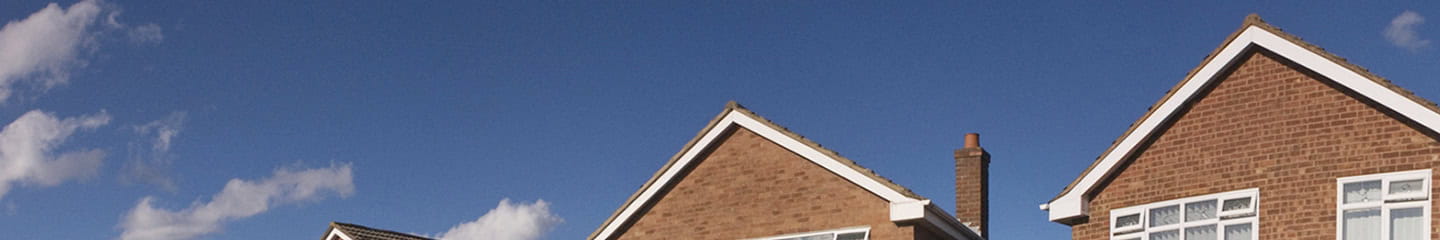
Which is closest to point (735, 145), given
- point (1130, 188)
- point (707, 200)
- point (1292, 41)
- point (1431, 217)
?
point (707, 200)

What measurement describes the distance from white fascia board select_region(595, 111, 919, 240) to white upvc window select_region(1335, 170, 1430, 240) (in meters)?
5.63

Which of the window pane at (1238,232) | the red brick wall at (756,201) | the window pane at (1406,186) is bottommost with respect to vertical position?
the window pane at (1238,232)

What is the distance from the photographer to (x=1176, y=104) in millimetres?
21828

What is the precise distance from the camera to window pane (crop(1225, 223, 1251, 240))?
21.0 meters

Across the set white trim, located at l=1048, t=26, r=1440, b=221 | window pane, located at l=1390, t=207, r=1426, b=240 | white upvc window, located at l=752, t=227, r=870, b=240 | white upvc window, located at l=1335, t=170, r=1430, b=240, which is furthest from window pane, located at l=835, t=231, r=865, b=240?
window pane, located at l=1390, t=207, r=1426, b=240

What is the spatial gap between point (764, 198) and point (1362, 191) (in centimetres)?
832

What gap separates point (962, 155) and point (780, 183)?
6.38 m

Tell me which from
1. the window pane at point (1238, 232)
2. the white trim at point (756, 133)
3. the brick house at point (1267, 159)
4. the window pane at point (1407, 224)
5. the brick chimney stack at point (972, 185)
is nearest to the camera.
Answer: the window pane at point (1407, 224)

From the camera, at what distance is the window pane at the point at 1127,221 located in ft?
72.3

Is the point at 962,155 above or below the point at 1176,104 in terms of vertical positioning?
above

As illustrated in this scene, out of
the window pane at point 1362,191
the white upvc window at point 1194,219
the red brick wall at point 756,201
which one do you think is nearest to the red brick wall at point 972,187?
the red brick wall at point 756,201

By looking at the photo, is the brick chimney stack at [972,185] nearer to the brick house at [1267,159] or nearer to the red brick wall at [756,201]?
the red brick wall at [756,201]

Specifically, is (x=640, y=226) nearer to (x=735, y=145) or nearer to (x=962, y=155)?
(x=735, y=145)

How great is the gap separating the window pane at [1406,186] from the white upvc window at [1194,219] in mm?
1589
